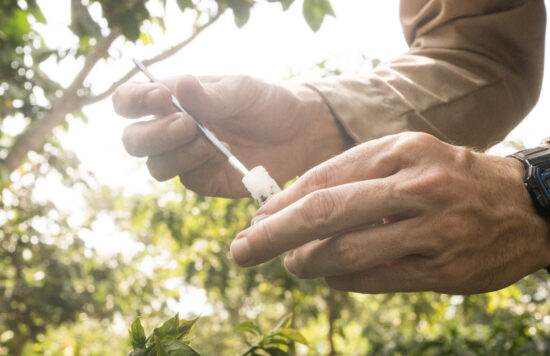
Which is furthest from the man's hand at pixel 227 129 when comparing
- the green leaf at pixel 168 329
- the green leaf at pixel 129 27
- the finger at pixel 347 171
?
the green leaf at pixel 129 27

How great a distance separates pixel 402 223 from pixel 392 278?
0.13m

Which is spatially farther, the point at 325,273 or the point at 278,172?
the point at 278,172

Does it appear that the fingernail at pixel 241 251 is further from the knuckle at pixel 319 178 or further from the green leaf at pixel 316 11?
the green leaf at pixel 316 11

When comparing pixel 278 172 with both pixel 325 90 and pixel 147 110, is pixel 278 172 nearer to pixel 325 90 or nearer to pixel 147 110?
pixel 325 90

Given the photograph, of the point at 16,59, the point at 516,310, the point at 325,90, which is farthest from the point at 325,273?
the point at 516,310

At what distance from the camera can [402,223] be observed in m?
0.76

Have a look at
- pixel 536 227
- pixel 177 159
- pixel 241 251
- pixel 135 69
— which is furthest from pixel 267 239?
pixel 135 69

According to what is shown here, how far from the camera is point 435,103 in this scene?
1.47 m

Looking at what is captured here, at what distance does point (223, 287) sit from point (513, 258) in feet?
17.6

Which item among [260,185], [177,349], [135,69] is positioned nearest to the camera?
[177,349]

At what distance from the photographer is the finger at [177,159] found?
135cm

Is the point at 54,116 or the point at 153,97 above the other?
the point at 153,97

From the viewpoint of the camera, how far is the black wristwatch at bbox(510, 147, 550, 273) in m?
0.90

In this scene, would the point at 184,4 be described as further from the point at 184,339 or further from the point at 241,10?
the point at 184,339
